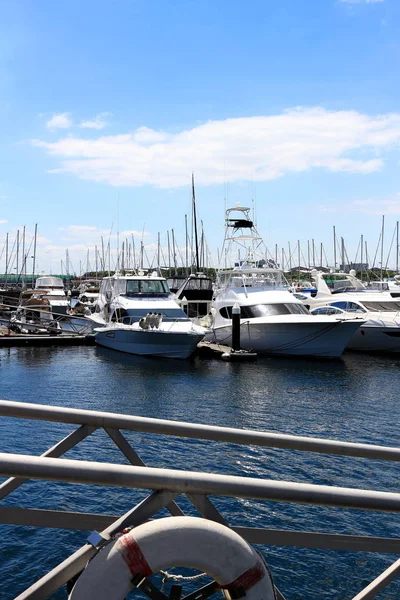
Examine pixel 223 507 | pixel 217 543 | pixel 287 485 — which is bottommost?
pixel 223 507

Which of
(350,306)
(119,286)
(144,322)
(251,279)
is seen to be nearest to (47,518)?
(144,322)

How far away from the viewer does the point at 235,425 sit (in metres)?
16.8

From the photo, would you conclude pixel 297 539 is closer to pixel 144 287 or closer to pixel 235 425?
pixel 235 425

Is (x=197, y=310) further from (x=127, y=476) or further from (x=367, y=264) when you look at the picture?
(x=367, y=264)

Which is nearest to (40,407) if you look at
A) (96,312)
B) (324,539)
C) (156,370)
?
(324,539)

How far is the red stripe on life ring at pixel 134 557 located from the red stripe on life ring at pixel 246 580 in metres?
0.39

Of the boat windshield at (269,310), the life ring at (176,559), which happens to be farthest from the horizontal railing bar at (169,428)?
the boat windshield at (269,310)

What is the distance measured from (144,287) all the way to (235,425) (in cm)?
1977

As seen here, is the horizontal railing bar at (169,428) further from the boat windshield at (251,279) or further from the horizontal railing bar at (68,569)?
the boat windshield at (251,279)

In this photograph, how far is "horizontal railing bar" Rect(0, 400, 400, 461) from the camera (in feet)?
10.1

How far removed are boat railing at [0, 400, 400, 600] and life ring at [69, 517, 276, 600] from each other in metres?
0.12

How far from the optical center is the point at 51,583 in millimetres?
2533

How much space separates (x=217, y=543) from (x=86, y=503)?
Answer: 8.53 m

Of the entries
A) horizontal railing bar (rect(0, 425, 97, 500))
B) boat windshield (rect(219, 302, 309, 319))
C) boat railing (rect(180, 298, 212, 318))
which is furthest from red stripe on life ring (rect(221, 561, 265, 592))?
boat railing (rect(180, 298, 212, 318))
